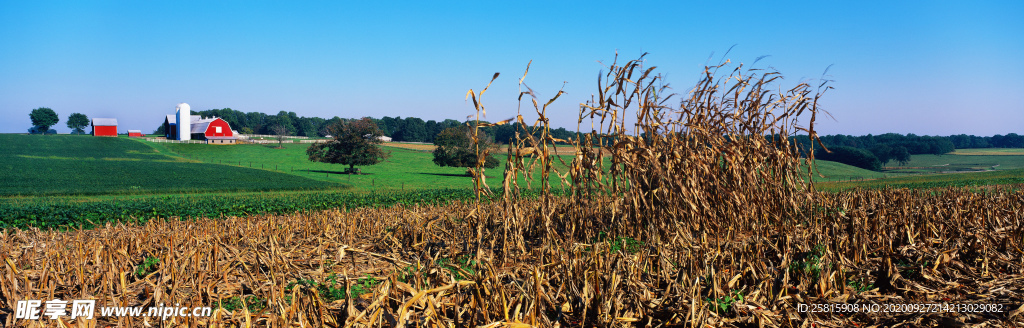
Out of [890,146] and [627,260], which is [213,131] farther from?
[890,146]

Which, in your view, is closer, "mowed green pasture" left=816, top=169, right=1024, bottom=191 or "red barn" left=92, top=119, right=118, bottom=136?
"mowed green pasture" left=816, top=169, right=1024, bottom=191

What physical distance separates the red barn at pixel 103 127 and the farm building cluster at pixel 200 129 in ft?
36.6

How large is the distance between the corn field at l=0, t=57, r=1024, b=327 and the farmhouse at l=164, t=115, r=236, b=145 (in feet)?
275

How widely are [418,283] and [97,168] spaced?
47089mm

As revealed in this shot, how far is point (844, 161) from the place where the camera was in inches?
3130

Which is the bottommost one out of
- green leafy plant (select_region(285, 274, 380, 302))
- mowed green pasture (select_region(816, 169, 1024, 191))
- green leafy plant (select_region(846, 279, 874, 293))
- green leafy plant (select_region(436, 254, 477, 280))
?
mowed green pasture (select_region(816, 169, 1024, 191))

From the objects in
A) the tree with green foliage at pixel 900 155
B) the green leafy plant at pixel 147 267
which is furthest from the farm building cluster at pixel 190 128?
the tree with green foliage at pixel 900 155

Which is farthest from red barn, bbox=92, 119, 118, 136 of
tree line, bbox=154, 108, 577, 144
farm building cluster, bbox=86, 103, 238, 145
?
tree line, bbox=154, 108, 577, 144

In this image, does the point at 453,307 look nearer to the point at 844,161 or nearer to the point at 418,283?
the point at 418,283

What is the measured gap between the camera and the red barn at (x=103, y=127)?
89.1 metres

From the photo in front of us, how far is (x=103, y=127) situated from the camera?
89.2m

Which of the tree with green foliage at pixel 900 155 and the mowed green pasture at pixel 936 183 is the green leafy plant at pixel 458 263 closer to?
the mowed green pasture at pixel 936 183

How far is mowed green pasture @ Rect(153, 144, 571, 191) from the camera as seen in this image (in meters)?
38.8

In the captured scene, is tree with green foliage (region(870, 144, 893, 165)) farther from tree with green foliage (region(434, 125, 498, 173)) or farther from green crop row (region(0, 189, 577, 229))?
green crop row (region(0, 189, 577, 229))
